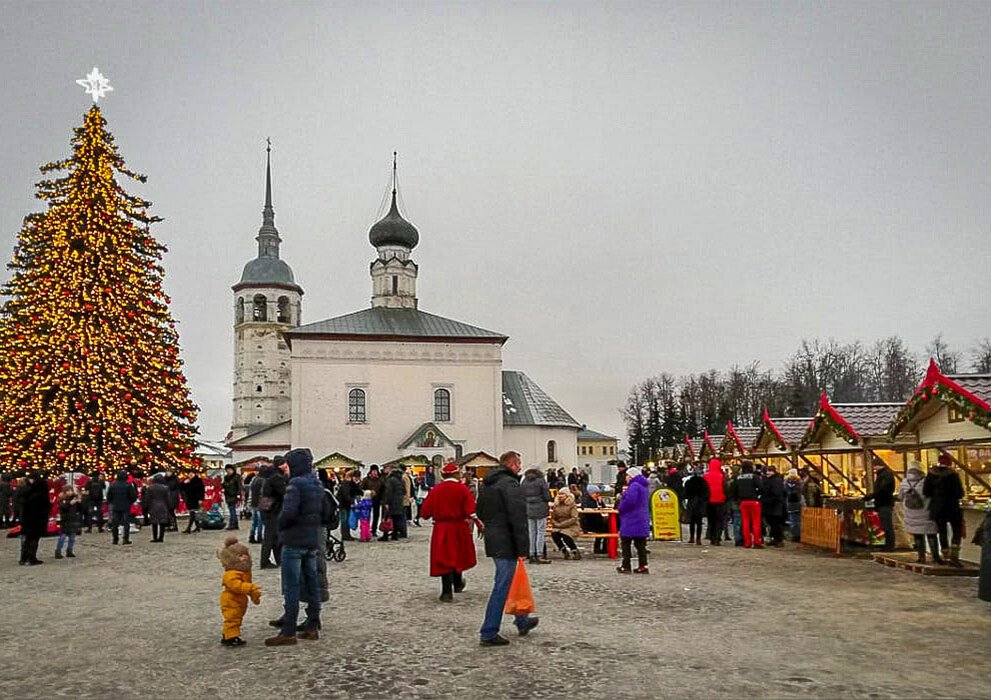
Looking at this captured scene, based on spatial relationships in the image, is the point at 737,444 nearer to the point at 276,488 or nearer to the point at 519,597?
the point at 276,488

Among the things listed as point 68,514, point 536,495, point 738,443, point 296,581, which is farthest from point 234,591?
point 738,443

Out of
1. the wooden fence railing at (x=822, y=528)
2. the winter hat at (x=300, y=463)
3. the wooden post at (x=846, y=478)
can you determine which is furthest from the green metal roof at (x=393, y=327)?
the winter hat at (x=300, y=463)

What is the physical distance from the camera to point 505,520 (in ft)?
25.6

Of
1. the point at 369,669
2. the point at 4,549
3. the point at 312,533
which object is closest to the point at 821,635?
the point at 369,669

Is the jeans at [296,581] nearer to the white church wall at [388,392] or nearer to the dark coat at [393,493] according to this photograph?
the dark coat at [393,493]

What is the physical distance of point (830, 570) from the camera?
12969 millimetres

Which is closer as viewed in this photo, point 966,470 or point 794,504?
point 966,470

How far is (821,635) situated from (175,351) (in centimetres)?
2221

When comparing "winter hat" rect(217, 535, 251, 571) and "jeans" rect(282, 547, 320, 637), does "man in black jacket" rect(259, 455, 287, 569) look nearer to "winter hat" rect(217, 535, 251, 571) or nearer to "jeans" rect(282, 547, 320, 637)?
"winter hat" rect(217, 535, 251, 571)

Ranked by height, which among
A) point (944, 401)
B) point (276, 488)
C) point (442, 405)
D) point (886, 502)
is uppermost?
point (442, 405)

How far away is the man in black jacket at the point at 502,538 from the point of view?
7641 millimetres

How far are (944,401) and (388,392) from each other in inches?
1624

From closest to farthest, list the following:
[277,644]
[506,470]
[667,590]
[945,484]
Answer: [277,644], [506,470], [667,590], [945,484]

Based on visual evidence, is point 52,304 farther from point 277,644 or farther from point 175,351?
point 277,644
